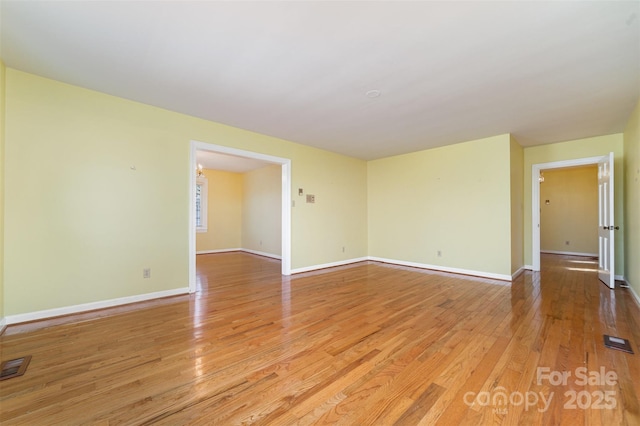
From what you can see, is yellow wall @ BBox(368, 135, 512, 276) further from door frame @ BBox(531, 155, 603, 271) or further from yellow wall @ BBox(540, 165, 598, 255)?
yellow wall @ BBox(540, 165, 598, 255)

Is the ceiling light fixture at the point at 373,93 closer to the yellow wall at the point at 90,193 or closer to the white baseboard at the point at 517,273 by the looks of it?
the yellow wall at the point at 90,193

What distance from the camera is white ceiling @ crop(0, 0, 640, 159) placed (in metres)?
1.83

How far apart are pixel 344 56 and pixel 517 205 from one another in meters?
4.69

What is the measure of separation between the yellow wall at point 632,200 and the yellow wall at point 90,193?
560cm

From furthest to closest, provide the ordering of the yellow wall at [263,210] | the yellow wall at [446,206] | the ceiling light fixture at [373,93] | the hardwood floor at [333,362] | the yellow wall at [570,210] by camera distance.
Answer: the yellow wall at [570,210], the yellow wall at [263,210], the yellow wall at [446,206], the ceiling light fixture at [373,93], the hardwood floor at [333,362]

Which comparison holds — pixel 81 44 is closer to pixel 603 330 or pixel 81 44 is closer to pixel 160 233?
pixel 160 233

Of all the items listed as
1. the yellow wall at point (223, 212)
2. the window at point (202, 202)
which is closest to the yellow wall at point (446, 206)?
the yellow wall at point (223, 212)

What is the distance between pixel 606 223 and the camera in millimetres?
4199

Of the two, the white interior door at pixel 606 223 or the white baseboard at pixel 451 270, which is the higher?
the white interior door at pixel 606 223

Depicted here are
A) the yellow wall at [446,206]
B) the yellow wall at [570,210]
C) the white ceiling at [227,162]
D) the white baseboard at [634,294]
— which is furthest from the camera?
the yellow wall at [570,210]

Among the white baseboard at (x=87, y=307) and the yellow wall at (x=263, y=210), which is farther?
the yellow wall at (x=263, y=210)

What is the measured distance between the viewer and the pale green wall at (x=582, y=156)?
4480 mm

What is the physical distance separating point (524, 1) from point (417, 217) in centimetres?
434

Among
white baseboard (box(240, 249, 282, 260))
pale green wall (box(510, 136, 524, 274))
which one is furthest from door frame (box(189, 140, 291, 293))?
pale green wall (box(510, 136, 524, 274))
